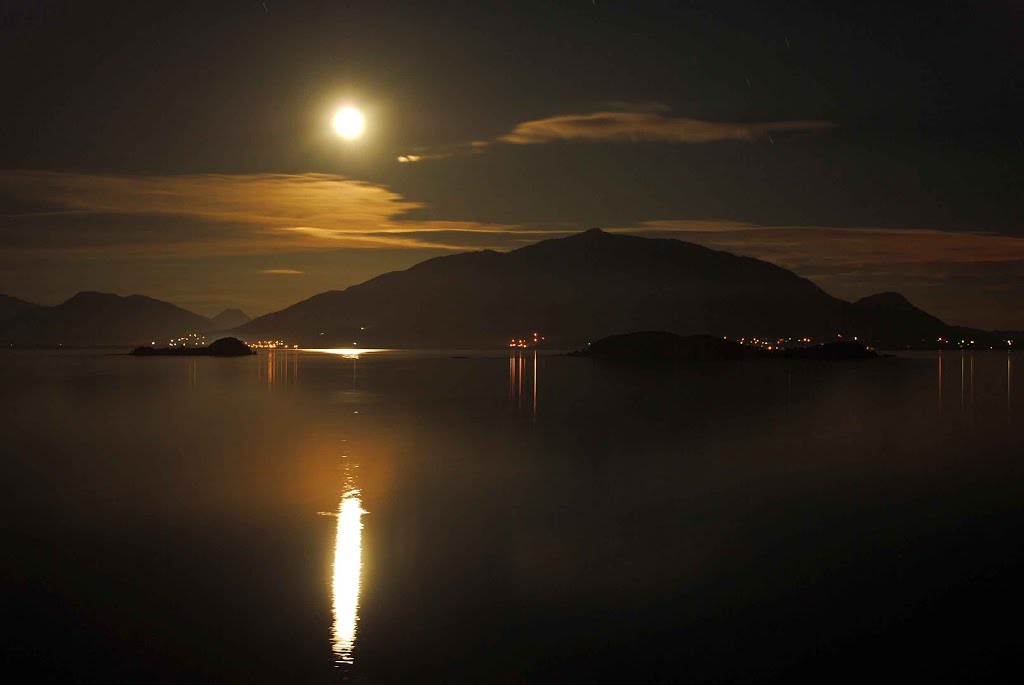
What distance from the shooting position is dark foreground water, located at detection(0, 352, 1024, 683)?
12.3m

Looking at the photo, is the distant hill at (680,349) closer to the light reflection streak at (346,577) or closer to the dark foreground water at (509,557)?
the dark foreground water at (509,557)

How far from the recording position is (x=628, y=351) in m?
198

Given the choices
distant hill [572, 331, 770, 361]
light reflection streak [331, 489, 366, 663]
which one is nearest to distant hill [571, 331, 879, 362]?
distant hill [572, 331, 770, 361]

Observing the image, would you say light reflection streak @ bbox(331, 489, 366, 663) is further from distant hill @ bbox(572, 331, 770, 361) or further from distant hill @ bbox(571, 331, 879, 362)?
distant hill @ bbox(572, 331, 770, 361)

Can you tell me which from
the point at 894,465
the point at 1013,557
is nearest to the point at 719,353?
the point at 894,465

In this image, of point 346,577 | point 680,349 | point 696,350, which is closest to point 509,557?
point 346,577

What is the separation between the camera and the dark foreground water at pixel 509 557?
485 inches

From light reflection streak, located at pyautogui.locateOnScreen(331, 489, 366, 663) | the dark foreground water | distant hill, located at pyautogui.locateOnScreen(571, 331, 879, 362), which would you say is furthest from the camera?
distant hill, located at pyautogui.locateOnScreen(571, 331, 879, 362)

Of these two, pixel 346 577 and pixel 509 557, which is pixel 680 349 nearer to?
pixel 509 557

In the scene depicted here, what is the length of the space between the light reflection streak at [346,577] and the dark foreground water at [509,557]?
70 mm

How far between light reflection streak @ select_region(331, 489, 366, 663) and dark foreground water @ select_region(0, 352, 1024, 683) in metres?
0.07

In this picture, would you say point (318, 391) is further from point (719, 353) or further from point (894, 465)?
point (719, 353)

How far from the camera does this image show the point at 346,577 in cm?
1586

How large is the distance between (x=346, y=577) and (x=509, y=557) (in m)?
3.12
